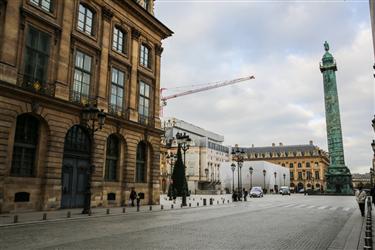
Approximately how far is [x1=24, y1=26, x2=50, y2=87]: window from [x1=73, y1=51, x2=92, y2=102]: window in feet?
9.45

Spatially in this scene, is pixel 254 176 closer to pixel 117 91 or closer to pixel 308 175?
pixel 308 175

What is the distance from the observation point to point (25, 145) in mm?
22688

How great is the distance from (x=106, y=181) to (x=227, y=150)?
116209 millimetres

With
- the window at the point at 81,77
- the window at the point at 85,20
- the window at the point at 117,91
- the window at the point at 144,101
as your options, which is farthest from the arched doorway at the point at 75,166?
the window at the point at 85,20

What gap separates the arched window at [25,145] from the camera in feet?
72.5

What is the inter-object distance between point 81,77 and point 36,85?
15.3ft

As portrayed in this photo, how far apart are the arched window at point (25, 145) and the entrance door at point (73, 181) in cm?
293

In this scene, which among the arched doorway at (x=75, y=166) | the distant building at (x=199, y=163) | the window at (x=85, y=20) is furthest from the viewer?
the distant building at (x=199, y=163)

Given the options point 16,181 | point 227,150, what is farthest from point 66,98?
point 227,150

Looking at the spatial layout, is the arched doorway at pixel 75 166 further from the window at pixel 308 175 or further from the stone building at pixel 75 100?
the window at pixel 308 175

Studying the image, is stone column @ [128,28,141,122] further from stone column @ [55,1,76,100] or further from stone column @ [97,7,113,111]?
stone column @ [55,1,76,100]

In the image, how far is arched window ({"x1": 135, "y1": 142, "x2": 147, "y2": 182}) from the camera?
33719 mm

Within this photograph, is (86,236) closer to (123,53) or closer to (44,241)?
(44,241)

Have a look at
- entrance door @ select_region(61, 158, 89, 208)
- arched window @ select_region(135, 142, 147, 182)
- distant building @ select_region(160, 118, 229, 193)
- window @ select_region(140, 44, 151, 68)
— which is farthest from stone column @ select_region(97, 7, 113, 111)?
distant building @ select_region(160, 118, 229, 193)
